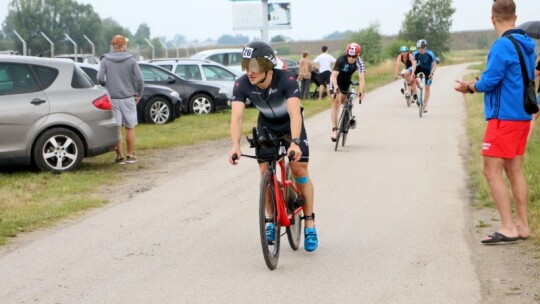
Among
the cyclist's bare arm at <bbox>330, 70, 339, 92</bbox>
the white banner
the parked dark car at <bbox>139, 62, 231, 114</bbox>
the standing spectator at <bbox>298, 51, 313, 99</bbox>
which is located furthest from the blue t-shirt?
the white banner

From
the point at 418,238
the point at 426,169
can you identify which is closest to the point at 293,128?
the point at 418,238

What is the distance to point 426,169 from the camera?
12.9 meters

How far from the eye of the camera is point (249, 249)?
8000 millimetres

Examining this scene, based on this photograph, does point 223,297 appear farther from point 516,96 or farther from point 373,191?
point 373,191

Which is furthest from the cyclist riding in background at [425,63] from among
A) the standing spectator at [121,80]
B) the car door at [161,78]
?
the standing spectator at [121,80]

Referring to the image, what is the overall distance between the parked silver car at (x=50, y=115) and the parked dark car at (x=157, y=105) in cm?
753

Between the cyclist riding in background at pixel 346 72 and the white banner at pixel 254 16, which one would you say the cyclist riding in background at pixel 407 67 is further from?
the white banner at pixel 254 16

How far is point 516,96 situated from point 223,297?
293 cm

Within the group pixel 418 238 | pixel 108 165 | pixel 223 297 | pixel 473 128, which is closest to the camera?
pixel 223 297

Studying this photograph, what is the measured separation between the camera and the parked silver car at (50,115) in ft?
40.6

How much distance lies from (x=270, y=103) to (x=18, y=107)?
233 inches

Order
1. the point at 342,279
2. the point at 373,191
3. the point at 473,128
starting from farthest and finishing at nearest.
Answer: the point at 473,128
the point at 373,191
the point at 342,279

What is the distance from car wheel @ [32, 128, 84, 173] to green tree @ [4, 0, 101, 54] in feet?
205

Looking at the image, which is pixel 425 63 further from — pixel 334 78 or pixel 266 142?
pixel 266 142
